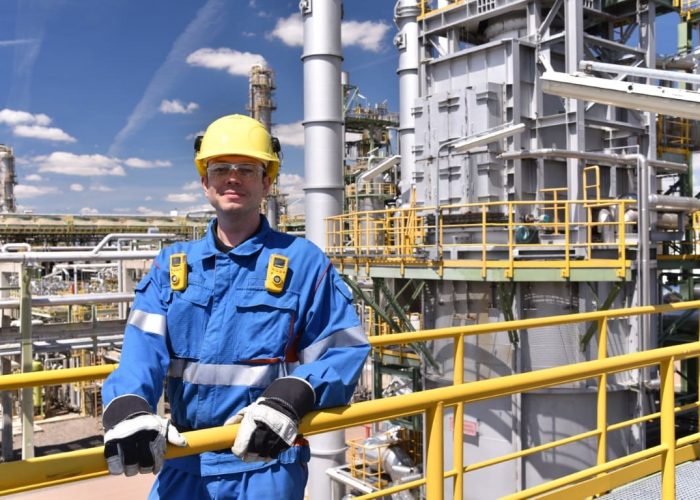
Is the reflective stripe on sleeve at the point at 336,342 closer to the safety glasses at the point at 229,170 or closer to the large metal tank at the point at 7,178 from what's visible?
the safety glasses at the point at 229,170

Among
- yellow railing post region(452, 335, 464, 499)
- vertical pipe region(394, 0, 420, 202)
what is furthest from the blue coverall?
vertical pipe region(394, 0, 420, 202)

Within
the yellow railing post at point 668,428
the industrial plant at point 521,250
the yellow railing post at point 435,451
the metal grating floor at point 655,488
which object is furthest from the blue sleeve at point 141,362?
the metal grating floor at point 655,488

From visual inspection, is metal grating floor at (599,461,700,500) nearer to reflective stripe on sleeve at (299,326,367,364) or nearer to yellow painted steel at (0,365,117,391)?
reflective stripe on sleeve at (299,326,367,364)

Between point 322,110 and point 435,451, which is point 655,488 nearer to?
point 435,451

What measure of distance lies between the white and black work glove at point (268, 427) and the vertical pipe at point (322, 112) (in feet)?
37.0

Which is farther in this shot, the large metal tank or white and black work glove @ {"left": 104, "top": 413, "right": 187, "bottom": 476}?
the large metal tank

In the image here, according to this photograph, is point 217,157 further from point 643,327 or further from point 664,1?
point 664,1

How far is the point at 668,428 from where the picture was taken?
3338 millimetres

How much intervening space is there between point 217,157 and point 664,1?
12593mm

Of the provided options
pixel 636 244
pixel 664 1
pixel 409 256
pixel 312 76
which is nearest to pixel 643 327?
pixel 636 244

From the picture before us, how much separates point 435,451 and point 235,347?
967 millimetres

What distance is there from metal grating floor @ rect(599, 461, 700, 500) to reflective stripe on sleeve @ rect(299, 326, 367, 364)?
2488mm

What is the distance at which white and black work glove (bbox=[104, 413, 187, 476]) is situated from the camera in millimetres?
1809

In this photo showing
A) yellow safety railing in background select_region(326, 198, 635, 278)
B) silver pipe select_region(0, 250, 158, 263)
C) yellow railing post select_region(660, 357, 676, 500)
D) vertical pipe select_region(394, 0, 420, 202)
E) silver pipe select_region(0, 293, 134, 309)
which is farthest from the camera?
vertical pipe select_region(394, 0, 420, 202)
